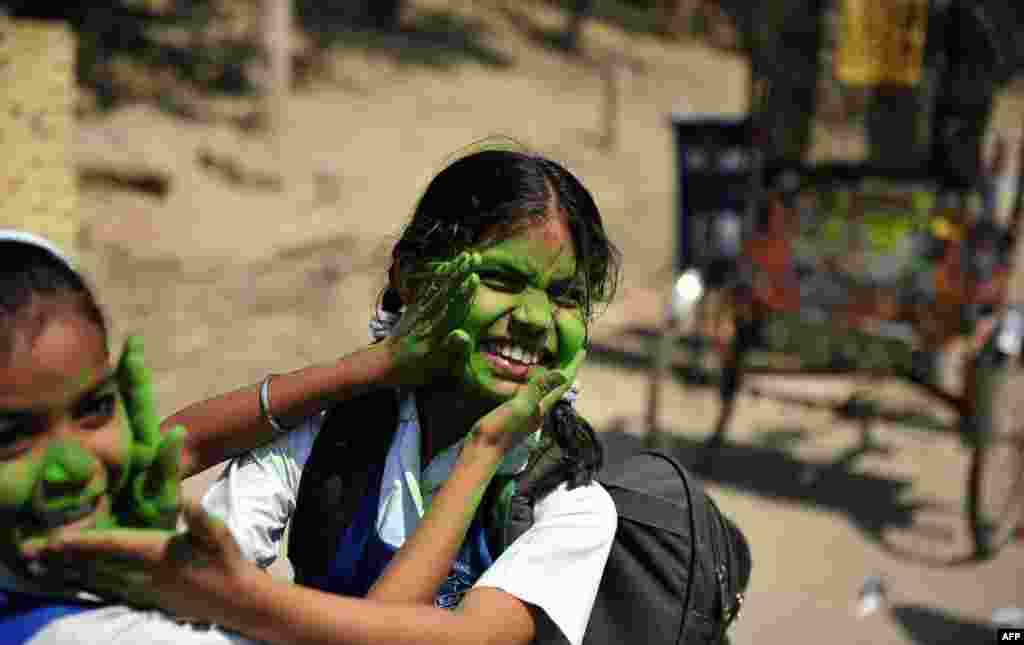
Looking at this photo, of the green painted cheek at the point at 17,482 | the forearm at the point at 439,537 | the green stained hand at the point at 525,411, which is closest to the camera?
the green painted cheek at the point at 17,482

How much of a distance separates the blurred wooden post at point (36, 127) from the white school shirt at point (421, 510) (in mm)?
5394

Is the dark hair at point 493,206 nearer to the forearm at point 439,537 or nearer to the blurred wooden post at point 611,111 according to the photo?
the forearm at point 439,537

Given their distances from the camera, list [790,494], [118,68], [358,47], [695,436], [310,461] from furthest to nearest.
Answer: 1. [358,47]
2. [118,68]
3. [695,436]
4. [790,494]
5. [310,461]

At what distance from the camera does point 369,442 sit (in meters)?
1.49

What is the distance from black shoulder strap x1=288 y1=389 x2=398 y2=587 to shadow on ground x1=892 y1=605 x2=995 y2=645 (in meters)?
3.15

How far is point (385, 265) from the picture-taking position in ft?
16.0

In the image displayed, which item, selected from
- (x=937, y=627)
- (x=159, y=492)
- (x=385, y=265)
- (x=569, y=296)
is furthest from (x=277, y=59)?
(x=159, y=492)

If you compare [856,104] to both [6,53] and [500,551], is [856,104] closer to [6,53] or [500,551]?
[500,551]

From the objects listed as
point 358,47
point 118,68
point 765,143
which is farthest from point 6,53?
point 358,47

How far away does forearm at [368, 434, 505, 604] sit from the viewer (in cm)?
120

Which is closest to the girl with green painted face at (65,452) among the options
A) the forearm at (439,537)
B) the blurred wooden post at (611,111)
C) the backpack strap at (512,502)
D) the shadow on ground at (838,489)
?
the forearm at (439,537)

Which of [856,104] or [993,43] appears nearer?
[993,43]

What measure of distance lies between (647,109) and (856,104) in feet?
44.6

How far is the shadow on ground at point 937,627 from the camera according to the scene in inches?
157
